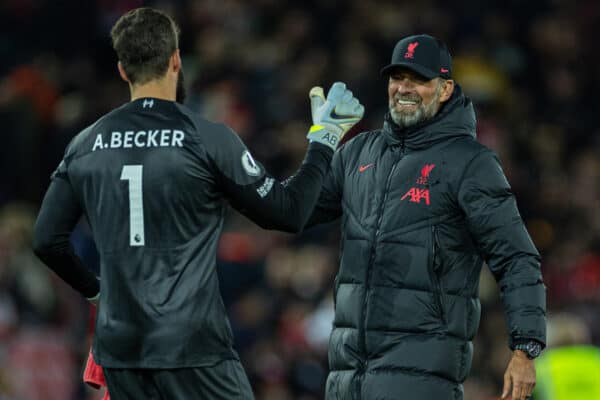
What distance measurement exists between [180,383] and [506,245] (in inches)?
56.9

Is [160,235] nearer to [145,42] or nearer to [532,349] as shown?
[145,42]

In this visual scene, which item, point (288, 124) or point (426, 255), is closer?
point (426, 255)

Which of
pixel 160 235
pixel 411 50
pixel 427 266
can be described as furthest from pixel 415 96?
pixel 160 235

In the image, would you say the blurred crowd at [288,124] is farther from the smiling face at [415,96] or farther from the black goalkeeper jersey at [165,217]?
the black goalkeeper jersey at [165,217]

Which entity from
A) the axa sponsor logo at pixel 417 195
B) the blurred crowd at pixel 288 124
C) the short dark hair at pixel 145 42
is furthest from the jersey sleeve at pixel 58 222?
the blurred crowd at pixel 288 124

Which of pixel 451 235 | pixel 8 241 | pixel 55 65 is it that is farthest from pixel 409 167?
pixel 55 65

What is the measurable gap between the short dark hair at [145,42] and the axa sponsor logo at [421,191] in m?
1.25

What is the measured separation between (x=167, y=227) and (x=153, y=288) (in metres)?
0.20

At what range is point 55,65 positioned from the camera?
11.8m

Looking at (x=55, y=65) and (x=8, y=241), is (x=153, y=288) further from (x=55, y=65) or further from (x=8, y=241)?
(x=55, y=65)

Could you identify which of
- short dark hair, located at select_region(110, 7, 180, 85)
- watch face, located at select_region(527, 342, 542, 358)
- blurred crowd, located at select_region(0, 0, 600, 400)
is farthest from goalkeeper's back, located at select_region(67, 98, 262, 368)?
blurred crowd, located at select_region(0, 0, 600, 400)

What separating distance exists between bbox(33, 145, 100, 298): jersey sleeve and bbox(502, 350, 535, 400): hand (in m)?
1.65

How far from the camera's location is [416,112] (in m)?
5.35

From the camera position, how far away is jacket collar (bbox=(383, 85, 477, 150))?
17.6 feet
